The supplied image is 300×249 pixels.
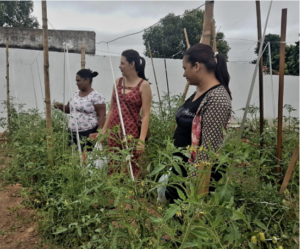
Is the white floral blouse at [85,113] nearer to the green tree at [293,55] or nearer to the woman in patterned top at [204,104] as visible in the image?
the woman in patterned top at [204,104]

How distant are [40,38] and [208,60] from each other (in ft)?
21.5

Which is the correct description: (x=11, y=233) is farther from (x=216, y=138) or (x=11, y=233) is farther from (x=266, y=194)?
Answer: (x=266, y=194)

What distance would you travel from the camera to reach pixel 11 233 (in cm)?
181

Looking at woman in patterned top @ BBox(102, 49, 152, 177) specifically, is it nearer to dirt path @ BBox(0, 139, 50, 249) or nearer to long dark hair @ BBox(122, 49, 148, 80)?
long dark hair @ BBox(122, 49, 148, 80)

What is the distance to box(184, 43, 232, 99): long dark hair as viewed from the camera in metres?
1.40

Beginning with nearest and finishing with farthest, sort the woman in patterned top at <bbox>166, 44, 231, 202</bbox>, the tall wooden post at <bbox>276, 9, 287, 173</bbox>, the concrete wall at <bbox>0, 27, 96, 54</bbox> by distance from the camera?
1. the woman in patterned top at <bbox>166, 44, 231, 202</bbox>
2. the tall wooden post at <bbox>276, 9, 287, 173</bbox>
3. the concrete wall at <bbox>0, 27, 96, 54</bbox>

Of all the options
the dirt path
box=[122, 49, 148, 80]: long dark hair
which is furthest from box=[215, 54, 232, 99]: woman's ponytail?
the dirt path

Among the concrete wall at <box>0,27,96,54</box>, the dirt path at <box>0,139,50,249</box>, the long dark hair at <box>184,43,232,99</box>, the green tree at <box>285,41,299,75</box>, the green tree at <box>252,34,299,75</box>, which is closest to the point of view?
the long dark hair at <box>184,43,232,99</box>

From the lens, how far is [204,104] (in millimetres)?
1295

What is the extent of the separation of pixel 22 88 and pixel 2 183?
408cm

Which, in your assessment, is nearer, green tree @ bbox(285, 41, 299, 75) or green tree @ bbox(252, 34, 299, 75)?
green tree @ bbox(285, 41, 299, 75)

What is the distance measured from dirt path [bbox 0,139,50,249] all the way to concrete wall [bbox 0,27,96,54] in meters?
5.15

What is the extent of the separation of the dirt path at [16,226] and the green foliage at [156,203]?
0.28 ft

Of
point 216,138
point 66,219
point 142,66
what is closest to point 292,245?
point 216,138
